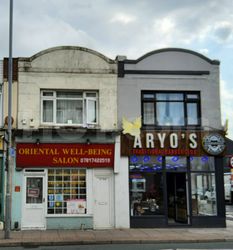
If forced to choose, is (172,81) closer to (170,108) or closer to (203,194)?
(170,108)

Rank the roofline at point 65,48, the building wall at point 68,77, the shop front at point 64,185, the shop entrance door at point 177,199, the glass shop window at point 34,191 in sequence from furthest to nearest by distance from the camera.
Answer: the shop entrance door at point 177,199 < the roofline at point 65,48 < the building wall at point 68,77 < the glass shop window at point 34,191 < the shop front at point 64,185

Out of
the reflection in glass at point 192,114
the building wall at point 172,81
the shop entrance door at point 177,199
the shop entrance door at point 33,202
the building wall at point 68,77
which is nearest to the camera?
the shop entrance door at point 33,202

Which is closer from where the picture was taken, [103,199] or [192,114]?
[103,199]

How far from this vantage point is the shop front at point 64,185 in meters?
18.5

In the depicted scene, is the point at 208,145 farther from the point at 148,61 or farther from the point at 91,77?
the point at 91,77

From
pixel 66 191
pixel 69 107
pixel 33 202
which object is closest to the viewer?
pixel 33 202

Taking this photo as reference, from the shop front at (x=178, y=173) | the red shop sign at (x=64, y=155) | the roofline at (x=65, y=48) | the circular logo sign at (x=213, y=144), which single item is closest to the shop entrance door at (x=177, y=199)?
the shop front at (x=178, y=173)

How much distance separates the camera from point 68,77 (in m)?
19.5

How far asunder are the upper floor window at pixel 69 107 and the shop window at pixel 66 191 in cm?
224

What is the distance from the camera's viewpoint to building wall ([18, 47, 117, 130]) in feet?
62.5

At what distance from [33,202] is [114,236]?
4280 millimetres

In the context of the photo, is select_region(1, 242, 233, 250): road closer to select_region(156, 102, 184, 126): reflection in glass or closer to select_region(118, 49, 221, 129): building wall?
select_region(118, 49, 221, 129): building wall

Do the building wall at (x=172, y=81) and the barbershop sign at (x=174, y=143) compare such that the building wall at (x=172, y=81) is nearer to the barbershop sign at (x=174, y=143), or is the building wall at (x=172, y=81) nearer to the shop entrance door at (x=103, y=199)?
the barbershop sign at (x=174, y=143)

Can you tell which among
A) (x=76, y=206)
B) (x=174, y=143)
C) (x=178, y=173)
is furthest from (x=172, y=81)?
(x=76, y=206)
